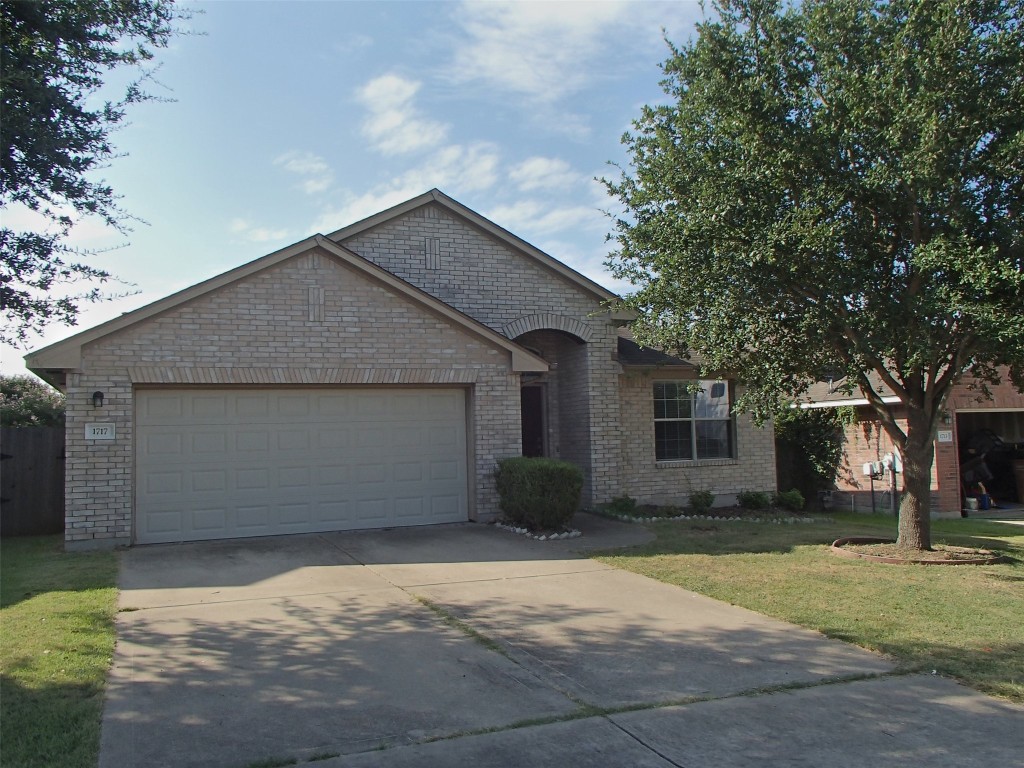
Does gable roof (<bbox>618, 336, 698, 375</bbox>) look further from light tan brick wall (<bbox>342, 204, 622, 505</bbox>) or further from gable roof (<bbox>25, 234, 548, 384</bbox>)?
gable roof (<bbox>25, 234, 548, 384</bbox>)

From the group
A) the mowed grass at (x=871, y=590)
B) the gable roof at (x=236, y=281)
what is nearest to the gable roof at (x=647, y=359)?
the gable roof at (x=236, y=281)

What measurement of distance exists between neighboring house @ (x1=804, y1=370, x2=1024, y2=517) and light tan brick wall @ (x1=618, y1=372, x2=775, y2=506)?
8.11 feet

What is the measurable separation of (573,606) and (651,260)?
5467 millimetres

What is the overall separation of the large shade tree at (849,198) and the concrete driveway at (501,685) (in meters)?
4.24

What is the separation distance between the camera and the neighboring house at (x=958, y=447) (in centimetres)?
1828

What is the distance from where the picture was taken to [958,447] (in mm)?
19797

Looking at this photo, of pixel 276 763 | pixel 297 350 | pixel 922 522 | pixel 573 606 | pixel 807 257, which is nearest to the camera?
pixel 276 763

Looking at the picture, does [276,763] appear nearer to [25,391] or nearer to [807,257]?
[807,257]

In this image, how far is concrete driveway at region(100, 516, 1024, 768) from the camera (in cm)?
481

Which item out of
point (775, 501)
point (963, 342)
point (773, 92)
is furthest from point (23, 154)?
point (775, 501)

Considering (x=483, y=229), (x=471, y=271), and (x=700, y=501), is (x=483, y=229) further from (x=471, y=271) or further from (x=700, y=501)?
(x=700, y=501)

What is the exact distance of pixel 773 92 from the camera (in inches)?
413

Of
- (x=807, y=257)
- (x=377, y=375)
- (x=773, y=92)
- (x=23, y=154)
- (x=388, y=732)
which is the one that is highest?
(x=773, y=92)

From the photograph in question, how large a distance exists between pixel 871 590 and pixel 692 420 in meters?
8.54
